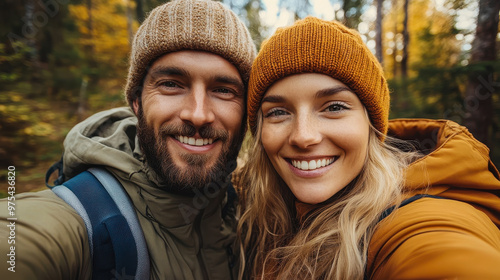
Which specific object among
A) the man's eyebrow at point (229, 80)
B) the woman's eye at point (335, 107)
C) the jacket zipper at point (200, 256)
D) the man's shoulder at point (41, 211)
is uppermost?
the man's eyebrow at point (229, 80)

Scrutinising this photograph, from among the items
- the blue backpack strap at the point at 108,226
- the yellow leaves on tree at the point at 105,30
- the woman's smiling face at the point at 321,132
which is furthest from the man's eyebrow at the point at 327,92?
the yellow leaves on tree at the point at 105,30

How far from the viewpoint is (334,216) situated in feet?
5.85

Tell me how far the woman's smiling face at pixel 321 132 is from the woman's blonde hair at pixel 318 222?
0.14 m

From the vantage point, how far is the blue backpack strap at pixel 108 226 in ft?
4.88

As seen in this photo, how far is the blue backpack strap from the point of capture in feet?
4.88

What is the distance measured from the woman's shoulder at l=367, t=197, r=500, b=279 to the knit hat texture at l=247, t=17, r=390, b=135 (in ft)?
2.56

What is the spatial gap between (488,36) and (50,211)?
5.31 metres

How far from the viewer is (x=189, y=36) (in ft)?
6.66

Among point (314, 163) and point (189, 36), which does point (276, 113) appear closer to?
point (314, 163)

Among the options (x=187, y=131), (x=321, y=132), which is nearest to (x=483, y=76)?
(x=321, y=132)

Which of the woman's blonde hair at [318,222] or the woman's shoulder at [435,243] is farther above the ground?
the woman's shoulder at [435,243]

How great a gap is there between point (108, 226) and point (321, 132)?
1.51 meters

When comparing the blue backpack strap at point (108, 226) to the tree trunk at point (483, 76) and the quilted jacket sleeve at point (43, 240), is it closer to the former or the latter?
the quilted jacket sleeve at point (43, 240)

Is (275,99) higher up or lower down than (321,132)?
higher up
